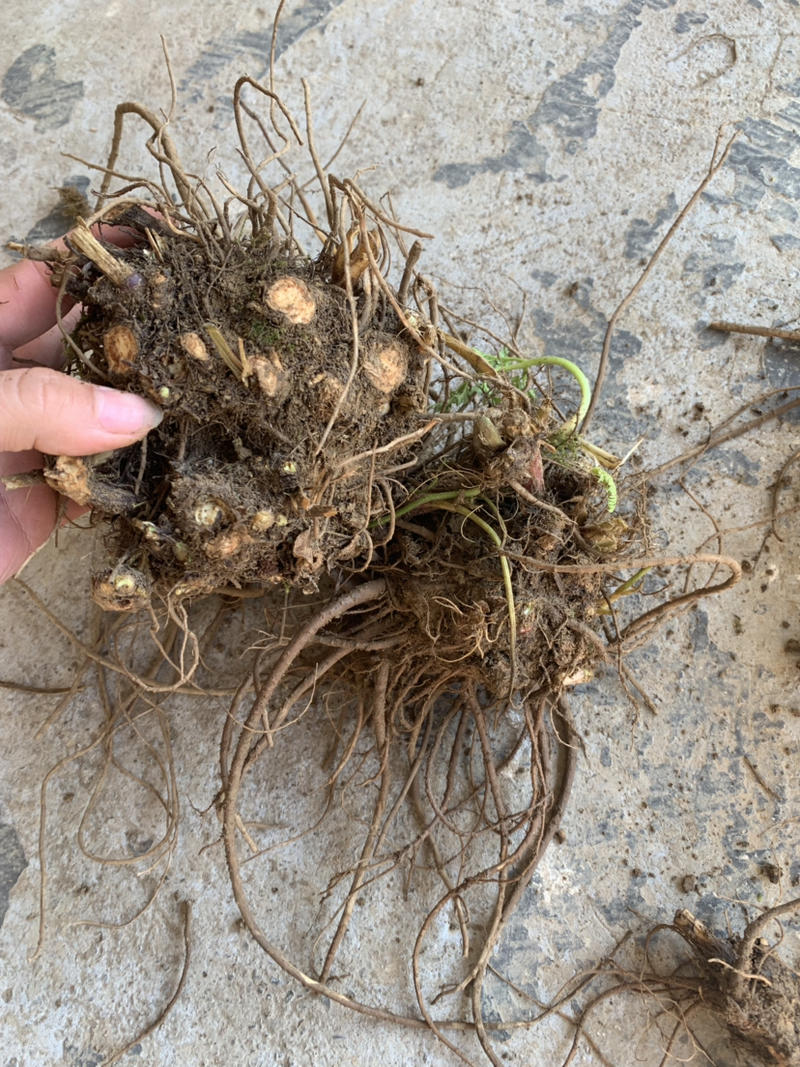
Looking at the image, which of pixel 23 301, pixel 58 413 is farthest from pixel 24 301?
pixel 58 413

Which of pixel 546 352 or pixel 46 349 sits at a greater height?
pixel 46 349

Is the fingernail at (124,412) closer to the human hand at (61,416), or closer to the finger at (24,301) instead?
the human hand at (61,416)

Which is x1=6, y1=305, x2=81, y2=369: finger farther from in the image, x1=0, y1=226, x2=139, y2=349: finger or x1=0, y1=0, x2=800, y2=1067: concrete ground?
x1=0, y1=0, x2=800, y2=1067: concrete ground

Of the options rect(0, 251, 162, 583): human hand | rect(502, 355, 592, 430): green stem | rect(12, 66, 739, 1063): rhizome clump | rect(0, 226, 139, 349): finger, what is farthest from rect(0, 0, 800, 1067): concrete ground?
rect(0, 251, 162, 583): human hand

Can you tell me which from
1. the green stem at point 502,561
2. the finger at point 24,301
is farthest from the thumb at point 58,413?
the green stem at point 502,561

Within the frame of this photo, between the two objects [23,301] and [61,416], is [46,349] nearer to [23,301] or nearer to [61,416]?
[23,301]

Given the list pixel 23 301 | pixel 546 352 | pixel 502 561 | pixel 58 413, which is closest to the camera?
pixel 58 413

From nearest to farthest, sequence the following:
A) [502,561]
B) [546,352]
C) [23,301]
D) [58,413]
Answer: [58,413], [502,561], [23,301], [546,352]
